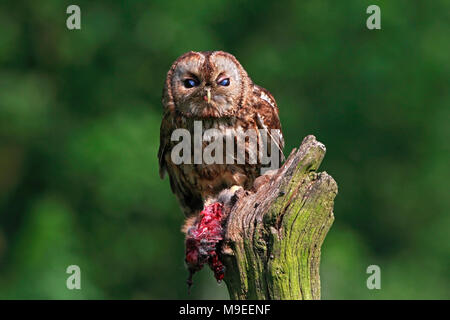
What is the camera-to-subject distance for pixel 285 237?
3533mm

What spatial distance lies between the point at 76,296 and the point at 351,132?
4.48m

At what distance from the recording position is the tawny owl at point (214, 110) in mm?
4738

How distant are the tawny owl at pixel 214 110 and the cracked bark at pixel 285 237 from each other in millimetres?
1200

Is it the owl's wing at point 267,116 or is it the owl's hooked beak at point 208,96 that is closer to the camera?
the owl's hooked beak at point 208,96

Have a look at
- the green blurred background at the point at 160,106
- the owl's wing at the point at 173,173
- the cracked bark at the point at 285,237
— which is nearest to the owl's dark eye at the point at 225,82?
the owl's wing at the point at 173,173

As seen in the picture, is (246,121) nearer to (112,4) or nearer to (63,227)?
(63,227)

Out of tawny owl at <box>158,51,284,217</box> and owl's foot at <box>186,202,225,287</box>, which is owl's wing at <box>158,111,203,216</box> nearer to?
tawny owl at <box>158,51,284,217</box>

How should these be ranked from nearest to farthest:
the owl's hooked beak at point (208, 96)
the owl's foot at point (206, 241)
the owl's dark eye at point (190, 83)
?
the owl's foot at point (206, 241) → the owl's hooked beak at point (208, 96) → the owl's dark eye at point (190, 83)

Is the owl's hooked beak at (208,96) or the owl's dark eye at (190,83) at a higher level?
the owl's dark eye at (190,83)

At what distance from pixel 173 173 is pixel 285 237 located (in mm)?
1793

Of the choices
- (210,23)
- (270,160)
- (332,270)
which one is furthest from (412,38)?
(270,160)

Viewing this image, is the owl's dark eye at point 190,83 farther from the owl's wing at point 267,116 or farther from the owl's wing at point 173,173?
the owl's wing at point 267,116
